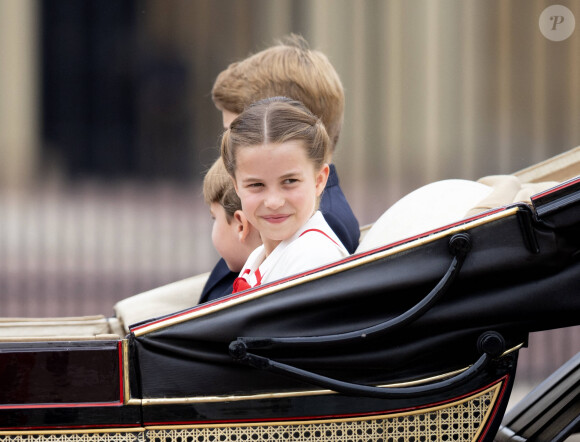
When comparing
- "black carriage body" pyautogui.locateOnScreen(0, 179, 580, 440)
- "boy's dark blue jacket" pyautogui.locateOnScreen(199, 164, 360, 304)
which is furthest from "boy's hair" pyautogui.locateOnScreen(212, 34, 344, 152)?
"black carriage body" pyautogui.locateOnScreen(0, 179, 580, 440)

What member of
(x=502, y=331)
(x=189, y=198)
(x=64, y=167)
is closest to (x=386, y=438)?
(x=502, y=331)

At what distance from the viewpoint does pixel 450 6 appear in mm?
Result: 5469

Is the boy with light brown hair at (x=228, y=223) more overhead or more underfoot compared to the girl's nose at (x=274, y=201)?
more overhead

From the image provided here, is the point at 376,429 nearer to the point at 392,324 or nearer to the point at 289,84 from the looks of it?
the point at 392,324

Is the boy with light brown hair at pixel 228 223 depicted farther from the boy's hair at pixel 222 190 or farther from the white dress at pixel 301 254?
the white dress at pixel 301 254

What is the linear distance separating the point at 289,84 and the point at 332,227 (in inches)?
14.7

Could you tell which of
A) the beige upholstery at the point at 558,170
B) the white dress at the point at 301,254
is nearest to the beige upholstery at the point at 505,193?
the beige upholstery at the point at 558,170

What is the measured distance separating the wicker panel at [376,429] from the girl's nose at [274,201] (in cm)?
41

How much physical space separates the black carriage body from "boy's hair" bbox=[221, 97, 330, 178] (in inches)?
11.9

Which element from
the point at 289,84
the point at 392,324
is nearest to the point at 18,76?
the point at 289,84

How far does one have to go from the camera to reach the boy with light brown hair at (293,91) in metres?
2.11

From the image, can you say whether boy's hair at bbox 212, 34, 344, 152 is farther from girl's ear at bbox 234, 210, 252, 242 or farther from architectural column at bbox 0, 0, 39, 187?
architectural column at bbox 0, 0, 39, 187

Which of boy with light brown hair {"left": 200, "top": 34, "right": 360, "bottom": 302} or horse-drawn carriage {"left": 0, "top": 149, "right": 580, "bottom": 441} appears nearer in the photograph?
horse-drawn carriage {"left": 0, "top": 149, "right": 580, "bottom": 441}

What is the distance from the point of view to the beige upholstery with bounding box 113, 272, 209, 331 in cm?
225
